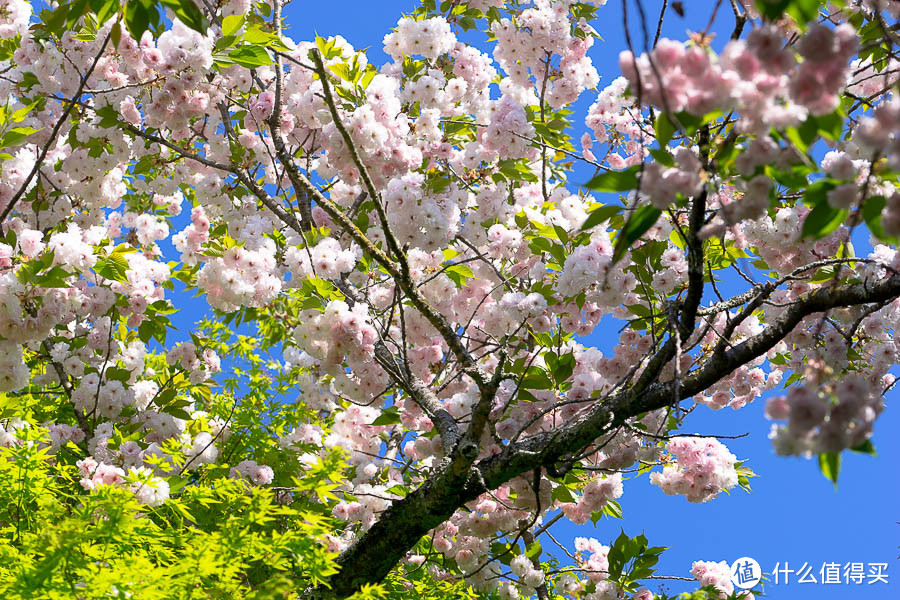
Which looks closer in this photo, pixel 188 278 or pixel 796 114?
pixel 796 114

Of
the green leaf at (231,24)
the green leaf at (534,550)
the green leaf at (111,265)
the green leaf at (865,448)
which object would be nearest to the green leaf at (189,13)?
the green leaf at (865,448)

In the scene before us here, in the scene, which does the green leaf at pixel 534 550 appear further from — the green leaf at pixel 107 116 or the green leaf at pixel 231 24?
the green leaf at pixel 107 116

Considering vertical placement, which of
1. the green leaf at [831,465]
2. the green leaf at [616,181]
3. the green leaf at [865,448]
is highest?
the green leaf at [616,181]

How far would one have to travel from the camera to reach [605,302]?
337 centimetres

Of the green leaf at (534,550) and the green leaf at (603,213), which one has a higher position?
the green leaf at (534,550)

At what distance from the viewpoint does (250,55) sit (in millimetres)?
3404

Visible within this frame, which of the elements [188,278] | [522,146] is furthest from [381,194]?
[188,278]

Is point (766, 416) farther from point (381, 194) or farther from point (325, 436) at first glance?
point (325, 436)

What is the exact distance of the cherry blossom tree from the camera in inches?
81.3

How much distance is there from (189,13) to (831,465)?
1639 millimetres

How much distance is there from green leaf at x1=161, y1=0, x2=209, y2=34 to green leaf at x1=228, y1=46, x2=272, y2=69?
1497mm

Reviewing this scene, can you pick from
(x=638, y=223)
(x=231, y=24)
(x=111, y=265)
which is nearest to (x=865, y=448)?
(x=638, y=223)

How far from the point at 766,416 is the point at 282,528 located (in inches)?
131

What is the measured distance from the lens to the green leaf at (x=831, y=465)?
1412mm
